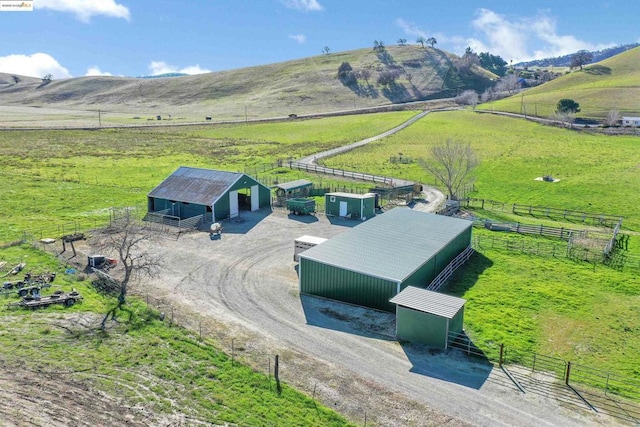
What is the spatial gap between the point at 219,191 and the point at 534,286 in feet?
90.4

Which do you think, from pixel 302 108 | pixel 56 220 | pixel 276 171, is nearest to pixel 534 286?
pixel 56 220

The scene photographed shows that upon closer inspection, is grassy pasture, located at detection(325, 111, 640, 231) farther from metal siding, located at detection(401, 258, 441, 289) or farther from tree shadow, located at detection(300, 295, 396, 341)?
tree shadow, located at detection(300, 295, 396, 341)

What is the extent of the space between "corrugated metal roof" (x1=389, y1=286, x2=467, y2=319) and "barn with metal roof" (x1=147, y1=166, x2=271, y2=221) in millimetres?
23680

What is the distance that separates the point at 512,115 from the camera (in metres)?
122

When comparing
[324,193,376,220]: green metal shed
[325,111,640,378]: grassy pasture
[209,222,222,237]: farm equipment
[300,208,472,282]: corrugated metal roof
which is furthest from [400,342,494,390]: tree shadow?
[324,193,376,220]: green metal shed

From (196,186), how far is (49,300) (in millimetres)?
21653

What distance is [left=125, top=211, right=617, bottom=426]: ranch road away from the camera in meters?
18.5

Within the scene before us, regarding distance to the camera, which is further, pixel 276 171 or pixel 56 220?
pixel 276 171

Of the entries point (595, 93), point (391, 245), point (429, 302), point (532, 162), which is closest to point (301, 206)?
point (391, 245)

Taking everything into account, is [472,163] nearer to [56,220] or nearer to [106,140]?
[56,220]

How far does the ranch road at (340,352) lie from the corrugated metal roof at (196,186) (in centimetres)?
966

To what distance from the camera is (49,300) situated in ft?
85.8

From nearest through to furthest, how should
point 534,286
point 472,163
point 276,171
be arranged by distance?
point 534,286
point 472,163
point 276,171

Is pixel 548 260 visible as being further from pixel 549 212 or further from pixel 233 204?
pixel 233 204
